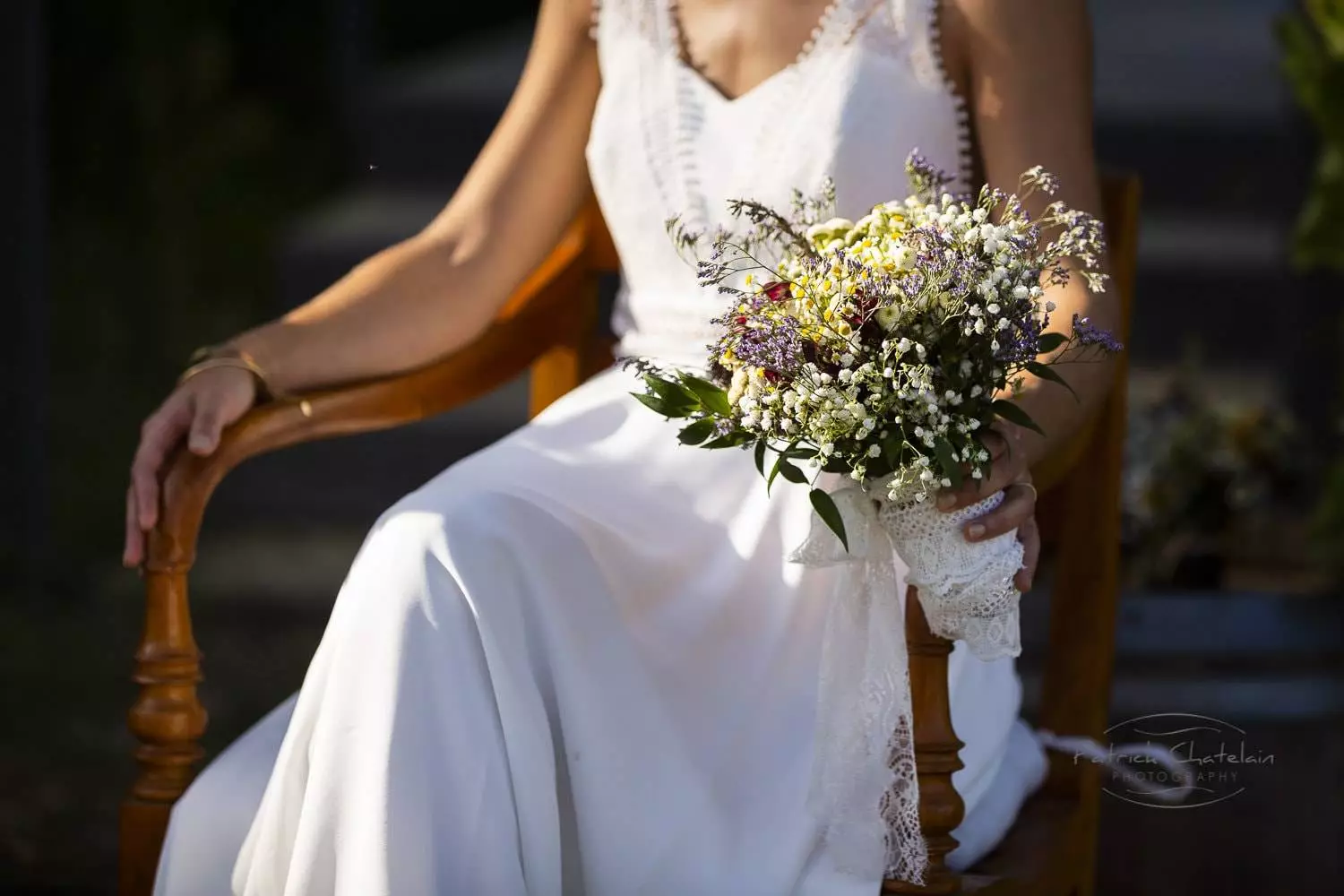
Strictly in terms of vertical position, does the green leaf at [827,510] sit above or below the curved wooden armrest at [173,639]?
above

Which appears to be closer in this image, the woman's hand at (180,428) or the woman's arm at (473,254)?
the woman's hand at (180,428)

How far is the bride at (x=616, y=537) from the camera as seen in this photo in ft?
5.57

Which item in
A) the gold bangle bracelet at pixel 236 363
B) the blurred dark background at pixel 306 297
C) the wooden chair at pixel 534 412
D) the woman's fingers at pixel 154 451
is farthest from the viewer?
the blurred dark background at pixel 306 297

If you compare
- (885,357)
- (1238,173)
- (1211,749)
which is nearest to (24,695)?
(1211,749)

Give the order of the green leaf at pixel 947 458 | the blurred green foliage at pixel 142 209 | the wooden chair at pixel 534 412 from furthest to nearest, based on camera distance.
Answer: the blurred green foliage at pixel 142 209 < the wooden chair at pixel 534 412 < the green leaf at pixel 947 458

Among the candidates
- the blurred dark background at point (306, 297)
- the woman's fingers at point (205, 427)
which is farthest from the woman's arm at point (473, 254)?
the blurred dark background at point (306, 297)

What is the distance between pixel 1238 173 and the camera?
587cm

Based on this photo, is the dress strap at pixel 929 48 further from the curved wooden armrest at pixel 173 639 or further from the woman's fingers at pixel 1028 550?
the curved wooden armrest at pixel 173 639

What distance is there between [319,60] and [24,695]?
9.24ft

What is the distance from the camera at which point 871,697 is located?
1745 millimetres

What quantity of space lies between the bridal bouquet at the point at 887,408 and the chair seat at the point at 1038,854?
15 centimetres

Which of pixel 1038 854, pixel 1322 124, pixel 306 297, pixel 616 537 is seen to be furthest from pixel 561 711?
pixel 306 297

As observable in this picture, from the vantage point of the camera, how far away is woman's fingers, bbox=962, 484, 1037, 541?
1.60 metres

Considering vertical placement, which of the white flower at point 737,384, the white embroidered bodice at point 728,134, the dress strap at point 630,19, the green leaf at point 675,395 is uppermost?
the dress strap at point 630,19
